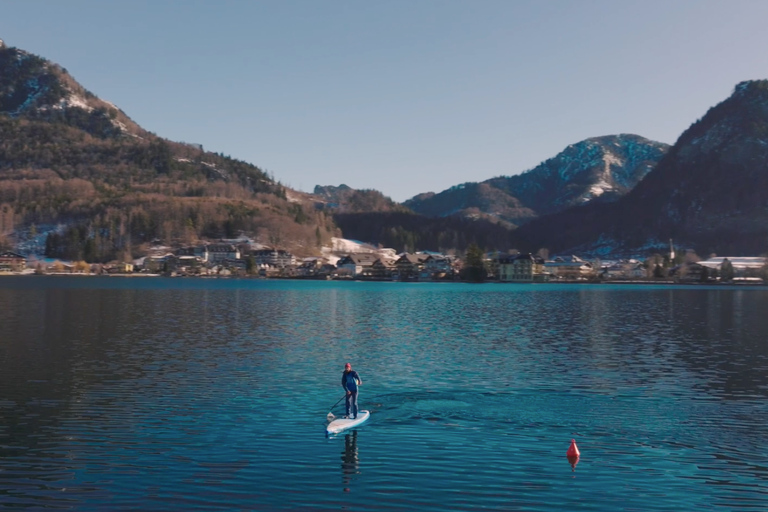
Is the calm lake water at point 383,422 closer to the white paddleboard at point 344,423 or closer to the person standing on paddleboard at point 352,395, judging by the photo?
the white paddleboard at point 344,423

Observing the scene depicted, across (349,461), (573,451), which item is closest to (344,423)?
(349,461)

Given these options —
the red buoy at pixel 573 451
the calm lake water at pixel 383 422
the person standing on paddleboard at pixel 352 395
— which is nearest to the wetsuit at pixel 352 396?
the person standing on paddleboard at pixel 352 395

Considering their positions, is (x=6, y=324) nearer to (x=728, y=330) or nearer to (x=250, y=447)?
(x=250, y=447)

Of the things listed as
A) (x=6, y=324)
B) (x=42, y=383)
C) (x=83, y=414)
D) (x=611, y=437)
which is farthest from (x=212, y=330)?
(x=611, y=437)

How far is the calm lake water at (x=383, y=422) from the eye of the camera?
23.3 m

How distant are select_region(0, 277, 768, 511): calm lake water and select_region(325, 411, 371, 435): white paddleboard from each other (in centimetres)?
→ 46

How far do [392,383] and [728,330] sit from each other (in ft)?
170

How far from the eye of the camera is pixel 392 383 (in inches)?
1702

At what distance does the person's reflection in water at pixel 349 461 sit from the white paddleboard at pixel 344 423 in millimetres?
439

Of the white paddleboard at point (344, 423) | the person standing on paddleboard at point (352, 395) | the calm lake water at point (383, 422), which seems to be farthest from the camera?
the person standing on paddleboard at point (352, 395)

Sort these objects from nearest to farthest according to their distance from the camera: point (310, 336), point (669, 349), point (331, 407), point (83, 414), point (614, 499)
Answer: point (614, 499) → point (83, 414) → point (331, 407) → point (669, 349) → point (310, 336)

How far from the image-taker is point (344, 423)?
103ft

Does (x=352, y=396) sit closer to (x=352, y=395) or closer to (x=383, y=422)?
(x=352, y=395)

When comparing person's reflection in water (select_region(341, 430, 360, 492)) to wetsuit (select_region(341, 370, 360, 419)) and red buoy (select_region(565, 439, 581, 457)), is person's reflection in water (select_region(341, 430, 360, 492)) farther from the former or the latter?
red buoy (select_region(565, 439, 581, 457))
